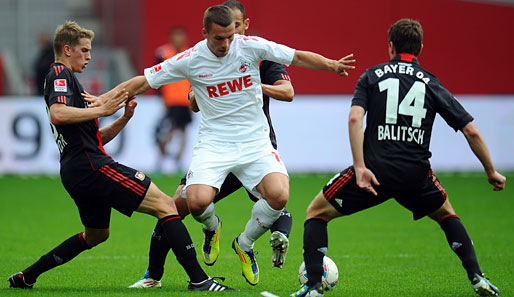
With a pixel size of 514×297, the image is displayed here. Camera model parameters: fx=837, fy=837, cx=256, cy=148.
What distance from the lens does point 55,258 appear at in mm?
6691

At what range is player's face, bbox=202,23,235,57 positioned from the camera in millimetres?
6379

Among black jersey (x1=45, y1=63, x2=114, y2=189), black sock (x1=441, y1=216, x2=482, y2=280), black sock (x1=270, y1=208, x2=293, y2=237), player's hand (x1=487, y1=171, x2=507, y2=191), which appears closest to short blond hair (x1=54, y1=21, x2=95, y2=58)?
black jersey (x1=45, y1=63, x2=114, y2=189)

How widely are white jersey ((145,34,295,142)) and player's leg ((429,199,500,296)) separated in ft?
5.22

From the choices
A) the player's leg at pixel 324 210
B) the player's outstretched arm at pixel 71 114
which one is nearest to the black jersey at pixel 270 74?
the player's leg at pixel 324 210

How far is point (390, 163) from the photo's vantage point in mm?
5816

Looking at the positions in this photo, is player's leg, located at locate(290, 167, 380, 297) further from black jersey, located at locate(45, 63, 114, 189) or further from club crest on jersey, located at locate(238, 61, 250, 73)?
black jersey, located at locate(45, 63, 114, 189)

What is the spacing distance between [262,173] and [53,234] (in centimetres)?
421

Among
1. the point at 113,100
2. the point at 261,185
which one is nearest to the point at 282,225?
the point at 261,185

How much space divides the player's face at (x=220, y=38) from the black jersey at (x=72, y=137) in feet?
3.55

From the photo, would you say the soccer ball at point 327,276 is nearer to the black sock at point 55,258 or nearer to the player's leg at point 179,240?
the player's leg at point 179,240

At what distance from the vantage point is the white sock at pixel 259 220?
6.64 metres

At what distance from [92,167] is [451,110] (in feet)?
8.74

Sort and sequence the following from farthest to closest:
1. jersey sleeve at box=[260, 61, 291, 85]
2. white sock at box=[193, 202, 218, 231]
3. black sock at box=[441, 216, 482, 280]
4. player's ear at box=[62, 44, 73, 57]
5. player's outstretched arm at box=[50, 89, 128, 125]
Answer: jersey sleeve at box=[260, 61, 291, 85] → white sock at box=[193, 202, 218, 231] → player's ear at box=[62, 44, 73, 57] → player's outstretched arm at box=[50, 89, 128, 125] → black sock at box=[441, 216, 482, 280]

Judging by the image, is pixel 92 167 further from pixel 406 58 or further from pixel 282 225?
pixel 406 58
